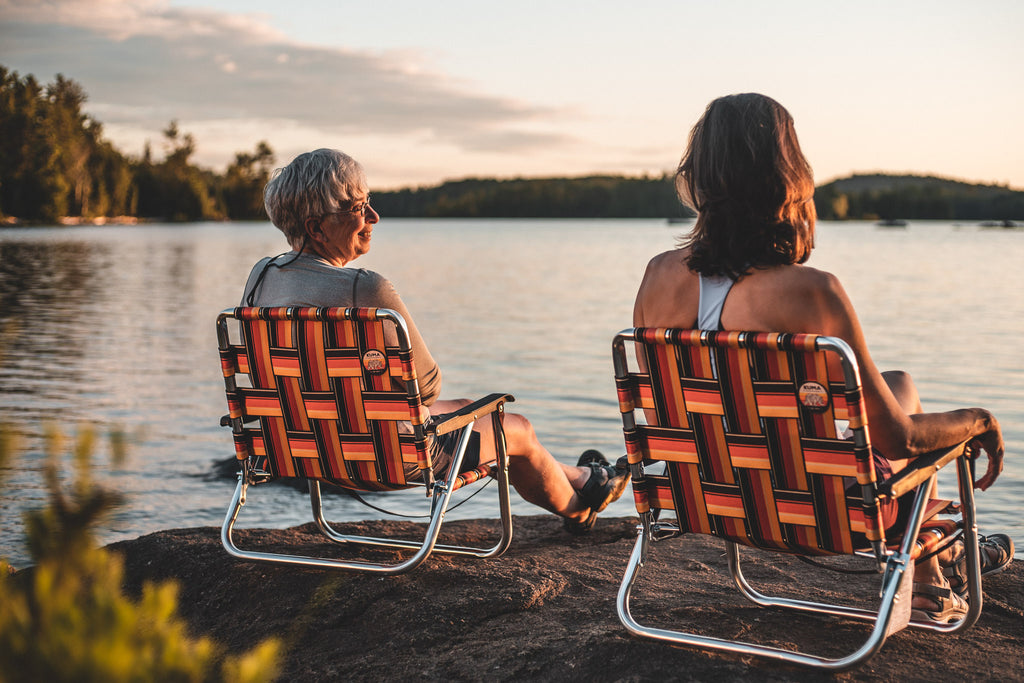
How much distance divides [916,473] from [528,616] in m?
1.35

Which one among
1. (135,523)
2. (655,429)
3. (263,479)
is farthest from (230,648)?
(135,523)

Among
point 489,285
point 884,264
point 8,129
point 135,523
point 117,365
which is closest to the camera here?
point 135,523

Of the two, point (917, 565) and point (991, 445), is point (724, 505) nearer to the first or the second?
point (917, 565)

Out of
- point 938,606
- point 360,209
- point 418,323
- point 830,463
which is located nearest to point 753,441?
point 830,463

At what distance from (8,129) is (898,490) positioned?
96.5 m

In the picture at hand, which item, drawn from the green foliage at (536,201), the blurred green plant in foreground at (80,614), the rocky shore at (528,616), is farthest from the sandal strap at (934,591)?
the green foliage at (536,201)

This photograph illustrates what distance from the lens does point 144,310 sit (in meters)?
19.1

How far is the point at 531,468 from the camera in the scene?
3.85 m

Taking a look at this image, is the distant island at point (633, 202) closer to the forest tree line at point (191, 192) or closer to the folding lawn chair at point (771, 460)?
the forest tree line at point (191, 192)

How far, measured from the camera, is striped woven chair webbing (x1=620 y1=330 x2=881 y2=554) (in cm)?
242

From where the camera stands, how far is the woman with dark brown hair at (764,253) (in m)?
2.52

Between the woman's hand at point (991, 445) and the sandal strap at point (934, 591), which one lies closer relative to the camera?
the woman's hand at point (991, 445)

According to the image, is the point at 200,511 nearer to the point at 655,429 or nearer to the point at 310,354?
the point at 310,354

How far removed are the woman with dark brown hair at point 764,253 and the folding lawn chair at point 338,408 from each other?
1.00 metres
